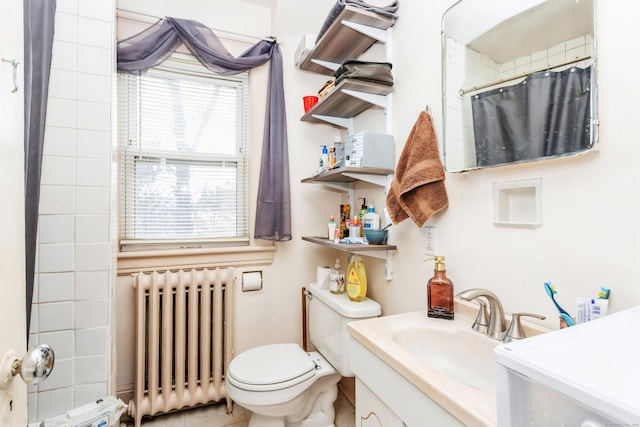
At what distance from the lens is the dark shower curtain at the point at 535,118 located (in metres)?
0.82

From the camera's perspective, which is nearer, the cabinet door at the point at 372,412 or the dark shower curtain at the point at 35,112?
the cabinet door at the point at 372,412

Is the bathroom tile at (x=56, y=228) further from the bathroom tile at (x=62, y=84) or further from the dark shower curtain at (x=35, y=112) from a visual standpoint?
the bathroom tile at (x=62, y=84)

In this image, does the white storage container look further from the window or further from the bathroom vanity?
the window

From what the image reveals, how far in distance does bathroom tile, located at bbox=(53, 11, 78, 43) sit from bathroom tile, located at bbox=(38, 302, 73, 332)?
1.04m

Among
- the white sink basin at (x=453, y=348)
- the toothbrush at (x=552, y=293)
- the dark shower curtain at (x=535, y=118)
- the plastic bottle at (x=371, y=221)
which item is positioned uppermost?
the dark shower curtain at (x=535, y=118)

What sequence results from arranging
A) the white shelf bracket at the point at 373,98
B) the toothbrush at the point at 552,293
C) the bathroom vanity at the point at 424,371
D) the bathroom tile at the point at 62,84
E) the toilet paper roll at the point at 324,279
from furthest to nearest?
the toilet paper roll at the point at 324,279
the white shelf bracket at the point at 373,98
the bathroom tile at the point at 62,84
the toothbrush at the point at 552,293
the bathroom vanity at the point at 424,371

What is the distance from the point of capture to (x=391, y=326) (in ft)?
3.48

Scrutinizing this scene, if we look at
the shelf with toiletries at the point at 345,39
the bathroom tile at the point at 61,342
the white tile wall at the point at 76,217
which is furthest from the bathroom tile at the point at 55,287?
the shelf with toiletries at the point at 345,39

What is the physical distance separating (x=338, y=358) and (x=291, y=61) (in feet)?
5.89

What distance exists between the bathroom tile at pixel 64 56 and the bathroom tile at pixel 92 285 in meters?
0.82

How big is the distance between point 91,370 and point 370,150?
1.50 m

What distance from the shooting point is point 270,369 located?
1503 millimetres

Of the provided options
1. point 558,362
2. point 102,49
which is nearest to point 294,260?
point 102,49

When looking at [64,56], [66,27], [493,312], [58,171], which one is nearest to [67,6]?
[66,27]
